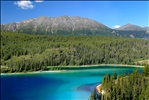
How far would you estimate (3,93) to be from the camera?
6850 cm

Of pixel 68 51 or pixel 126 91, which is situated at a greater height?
pixel 68 51

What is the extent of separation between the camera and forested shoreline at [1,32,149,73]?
15012 cm

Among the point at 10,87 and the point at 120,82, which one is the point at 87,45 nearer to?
the point at 10,87

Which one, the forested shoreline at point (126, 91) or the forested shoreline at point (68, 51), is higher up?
the forested shoreline at point (68, 51)

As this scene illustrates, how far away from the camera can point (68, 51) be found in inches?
6688

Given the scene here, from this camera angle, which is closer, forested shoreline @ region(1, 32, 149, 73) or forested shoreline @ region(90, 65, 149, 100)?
forested shoreline @ region(90, 65, 149, 100)

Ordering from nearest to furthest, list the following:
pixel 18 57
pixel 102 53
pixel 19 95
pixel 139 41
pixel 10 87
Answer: pixel 19 95 < pixel 10 87 < pixel 18 57 < pixel 102 53 < pixel 139 41

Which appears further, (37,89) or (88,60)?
(88,60)

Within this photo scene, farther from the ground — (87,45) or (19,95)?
(87,45)

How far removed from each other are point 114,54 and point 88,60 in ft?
83.3

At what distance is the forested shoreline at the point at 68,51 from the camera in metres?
150

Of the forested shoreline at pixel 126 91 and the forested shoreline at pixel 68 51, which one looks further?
the forested shoreline at pixel 68 51

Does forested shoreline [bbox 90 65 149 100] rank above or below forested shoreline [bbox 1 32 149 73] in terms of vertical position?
below

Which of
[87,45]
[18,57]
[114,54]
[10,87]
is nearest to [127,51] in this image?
[114,54]
